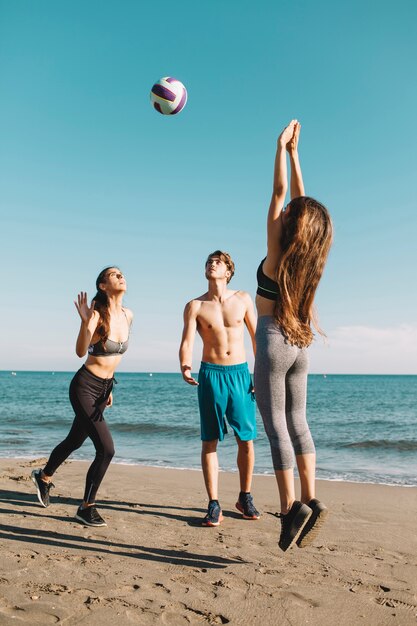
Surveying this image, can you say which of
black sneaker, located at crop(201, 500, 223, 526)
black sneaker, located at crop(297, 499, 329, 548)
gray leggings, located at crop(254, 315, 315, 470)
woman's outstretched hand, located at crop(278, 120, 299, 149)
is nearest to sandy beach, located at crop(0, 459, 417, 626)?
black sneaker, located at crop(201, 500, 223, 526)

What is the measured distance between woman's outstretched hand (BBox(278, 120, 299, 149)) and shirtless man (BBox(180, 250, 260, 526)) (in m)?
1.77

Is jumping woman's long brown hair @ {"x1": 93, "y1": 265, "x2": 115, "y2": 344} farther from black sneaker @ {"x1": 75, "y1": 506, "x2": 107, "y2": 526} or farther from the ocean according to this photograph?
the ocean

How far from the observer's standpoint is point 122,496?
246 inches

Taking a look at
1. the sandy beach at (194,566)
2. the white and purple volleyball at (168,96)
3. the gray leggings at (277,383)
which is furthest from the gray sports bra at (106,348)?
the white and purple volleyball at (168,96)

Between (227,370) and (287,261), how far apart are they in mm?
1947

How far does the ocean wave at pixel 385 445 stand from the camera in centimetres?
1385

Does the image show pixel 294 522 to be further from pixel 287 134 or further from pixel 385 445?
pixel 385 445

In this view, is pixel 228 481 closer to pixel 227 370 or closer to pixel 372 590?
pixel 227 370

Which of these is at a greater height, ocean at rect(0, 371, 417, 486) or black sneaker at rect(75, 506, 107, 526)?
black sneaker at rect(75, 506, 107, 526)

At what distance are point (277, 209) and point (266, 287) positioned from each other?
51 cm

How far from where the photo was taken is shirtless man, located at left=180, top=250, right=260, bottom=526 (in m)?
5.05

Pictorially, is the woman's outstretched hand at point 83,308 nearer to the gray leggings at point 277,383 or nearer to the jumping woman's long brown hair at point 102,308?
the jumping woman's long brown hair at point 102,308

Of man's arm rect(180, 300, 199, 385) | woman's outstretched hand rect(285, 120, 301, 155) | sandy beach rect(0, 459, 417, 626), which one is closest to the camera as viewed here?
sandy beach rect(0, 459, 417, 626)

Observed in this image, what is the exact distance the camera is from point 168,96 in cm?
668
